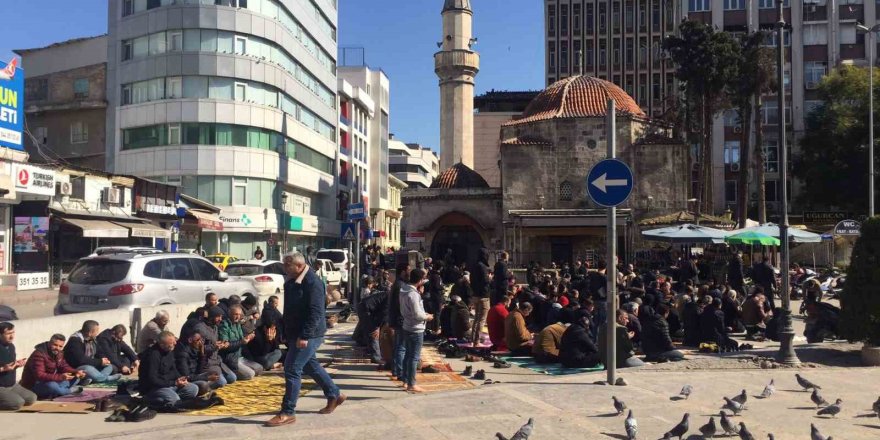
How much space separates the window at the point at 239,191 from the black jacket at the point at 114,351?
2630 cm

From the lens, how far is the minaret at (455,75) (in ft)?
173

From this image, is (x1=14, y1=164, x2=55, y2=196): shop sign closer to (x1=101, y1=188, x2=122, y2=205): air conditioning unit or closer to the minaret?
(x1=101, y1=188, x2=122, y2=205): air conditioning unit

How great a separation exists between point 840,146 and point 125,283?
144ft

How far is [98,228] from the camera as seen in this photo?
25.0 meters

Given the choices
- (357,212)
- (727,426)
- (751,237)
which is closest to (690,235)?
(751,237)

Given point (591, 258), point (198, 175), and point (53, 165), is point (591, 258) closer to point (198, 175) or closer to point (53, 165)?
point (198, 175)

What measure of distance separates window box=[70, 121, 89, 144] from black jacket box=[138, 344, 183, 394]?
33.1 metres

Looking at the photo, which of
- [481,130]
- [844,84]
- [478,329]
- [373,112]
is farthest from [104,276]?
[481,130]

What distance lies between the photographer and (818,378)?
961 centimetres

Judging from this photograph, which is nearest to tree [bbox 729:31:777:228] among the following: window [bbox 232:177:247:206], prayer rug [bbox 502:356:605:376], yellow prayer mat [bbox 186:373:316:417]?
window [bbox 232:177:247:206]

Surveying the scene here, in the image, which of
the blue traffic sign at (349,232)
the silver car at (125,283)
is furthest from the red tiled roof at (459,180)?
the silver car at (125,283)

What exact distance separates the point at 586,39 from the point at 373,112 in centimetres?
2591

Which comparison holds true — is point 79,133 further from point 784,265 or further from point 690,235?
point 784,265

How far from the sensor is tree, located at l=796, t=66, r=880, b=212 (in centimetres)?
4394
